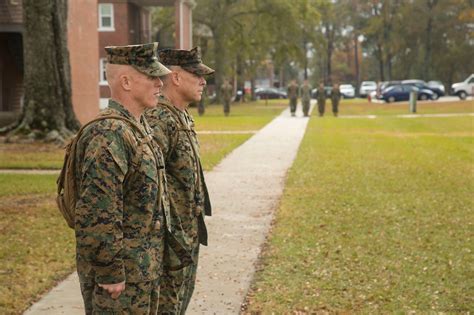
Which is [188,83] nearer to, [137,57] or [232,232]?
[137,57]

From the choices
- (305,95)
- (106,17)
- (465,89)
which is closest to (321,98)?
(305,95)

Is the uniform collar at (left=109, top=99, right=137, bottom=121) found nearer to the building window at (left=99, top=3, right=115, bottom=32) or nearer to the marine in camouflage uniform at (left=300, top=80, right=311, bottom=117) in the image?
the marine in camouflage uniform at (left=300, top=80, right=311, bottom=117)

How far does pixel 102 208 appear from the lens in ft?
12.3

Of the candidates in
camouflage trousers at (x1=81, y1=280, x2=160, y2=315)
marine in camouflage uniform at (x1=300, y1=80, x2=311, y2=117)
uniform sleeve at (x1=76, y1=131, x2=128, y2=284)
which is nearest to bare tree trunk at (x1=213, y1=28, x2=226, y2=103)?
marine in camouflage uniform at (x1=300, y1=80, x2=311, y2=117)

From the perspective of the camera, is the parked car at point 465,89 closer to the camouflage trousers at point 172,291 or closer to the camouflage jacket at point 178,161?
the camouflage jacket at point 178,161

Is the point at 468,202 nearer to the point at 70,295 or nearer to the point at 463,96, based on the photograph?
the point at 70,295

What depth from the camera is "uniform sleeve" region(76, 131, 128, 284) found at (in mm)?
3746

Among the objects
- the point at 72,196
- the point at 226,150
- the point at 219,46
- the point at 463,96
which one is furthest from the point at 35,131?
the point at 463,96

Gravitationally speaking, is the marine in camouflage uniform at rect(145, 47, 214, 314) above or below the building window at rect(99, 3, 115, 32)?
below

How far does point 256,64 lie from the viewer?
67500mm

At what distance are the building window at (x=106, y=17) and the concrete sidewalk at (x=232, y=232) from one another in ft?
91.2

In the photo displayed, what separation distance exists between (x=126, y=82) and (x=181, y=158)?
899 mm

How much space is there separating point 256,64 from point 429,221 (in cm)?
5780

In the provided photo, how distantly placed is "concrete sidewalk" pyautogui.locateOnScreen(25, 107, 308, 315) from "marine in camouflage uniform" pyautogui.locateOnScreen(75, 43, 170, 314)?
8.16ft
